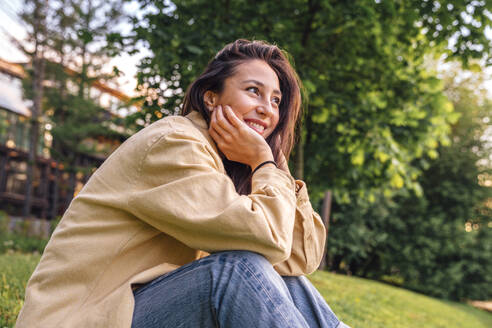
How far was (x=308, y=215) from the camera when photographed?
213cm

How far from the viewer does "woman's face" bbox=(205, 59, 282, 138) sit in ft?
6.96

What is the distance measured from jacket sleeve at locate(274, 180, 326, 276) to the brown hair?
30 cm

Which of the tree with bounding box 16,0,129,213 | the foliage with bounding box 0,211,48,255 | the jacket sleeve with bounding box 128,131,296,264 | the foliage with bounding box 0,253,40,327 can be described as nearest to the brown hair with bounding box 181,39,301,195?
the jacket sleeve with bounding box 128,131,296,264

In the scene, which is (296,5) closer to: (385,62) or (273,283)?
(385,62)

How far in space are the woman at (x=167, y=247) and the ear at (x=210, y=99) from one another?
44 cm

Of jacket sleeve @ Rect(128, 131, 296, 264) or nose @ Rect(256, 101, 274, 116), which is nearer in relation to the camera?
jacket sleeve @ Rect(128, 131, 296, 264)

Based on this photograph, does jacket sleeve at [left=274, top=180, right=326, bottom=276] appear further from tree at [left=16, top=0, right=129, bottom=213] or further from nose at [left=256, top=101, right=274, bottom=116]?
tree at [left=16, top=0, right=129, bottom=213]

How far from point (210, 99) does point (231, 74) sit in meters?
0.18

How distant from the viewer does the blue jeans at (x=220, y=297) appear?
1.35 meters

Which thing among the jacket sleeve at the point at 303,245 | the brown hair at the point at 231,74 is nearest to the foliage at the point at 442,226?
the brown hair at the point at 231,74

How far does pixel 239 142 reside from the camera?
1902mm

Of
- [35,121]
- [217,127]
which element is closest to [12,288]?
[217,127]

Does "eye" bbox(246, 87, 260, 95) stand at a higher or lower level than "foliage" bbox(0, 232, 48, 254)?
higher

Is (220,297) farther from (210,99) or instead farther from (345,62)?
(345,62)
